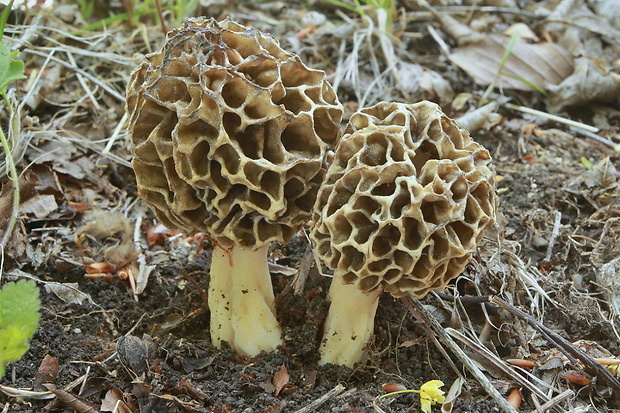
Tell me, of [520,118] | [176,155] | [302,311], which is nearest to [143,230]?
[302,311]

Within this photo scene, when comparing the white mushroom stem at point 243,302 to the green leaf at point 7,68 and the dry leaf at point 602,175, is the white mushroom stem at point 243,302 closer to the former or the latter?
the green leaf at point 7,68

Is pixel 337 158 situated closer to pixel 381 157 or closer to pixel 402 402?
pixel 381 157

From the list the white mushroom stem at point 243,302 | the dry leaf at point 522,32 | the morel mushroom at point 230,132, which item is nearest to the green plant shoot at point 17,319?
the morel mushroom at point 230,132

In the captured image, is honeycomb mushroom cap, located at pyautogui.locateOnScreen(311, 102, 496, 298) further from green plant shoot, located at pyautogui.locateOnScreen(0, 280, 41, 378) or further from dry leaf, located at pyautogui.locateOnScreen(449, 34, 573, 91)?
dry leaf, located at pyautogui.locateOnScreen(449, 34, 573, 91)

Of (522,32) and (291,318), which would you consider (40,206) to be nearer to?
(291,318)

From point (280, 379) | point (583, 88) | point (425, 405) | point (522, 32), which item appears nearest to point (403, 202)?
point (425, 405)

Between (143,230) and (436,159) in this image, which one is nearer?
(436,159)

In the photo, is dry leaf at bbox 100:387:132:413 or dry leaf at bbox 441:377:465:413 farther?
dry leaf at bbox 441:377:465:413

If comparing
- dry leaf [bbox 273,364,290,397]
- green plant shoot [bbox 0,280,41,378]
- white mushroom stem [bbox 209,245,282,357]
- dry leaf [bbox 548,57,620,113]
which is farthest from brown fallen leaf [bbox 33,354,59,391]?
dry leaf [bbox 548,57,620,113]
